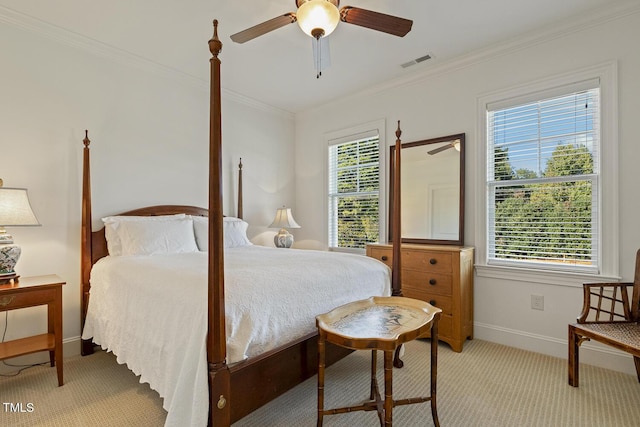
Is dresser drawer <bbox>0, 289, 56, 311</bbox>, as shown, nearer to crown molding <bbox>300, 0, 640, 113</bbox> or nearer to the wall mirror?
the wall mirror

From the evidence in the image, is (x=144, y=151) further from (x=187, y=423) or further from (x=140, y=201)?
(x=187, y=423)

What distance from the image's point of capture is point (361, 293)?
2182mm

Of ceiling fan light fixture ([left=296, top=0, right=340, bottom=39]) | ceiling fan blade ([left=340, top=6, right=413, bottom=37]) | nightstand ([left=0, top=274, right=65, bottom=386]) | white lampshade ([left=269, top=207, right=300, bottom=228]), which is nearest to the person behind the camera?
ceiling fan light fixture ([left=296, top=0, right=340, bottom=39])

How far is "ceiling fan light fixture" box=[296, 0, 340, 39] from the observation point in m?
1.70

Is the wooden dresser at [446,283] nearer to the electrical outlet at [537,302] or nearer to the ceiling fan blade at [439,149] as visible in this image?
the electrical outlet at [537,302]

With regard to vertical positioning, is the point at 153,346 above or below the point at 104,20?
below

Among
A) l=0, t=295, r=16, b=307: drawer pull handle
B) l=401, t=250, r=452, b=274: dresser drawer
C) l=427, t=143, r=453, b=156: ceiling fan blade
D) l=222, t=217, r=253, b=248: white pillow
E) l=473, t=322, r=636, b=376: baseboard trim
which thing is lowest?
l=473, t=322, r=636, b=376: baseboard trim

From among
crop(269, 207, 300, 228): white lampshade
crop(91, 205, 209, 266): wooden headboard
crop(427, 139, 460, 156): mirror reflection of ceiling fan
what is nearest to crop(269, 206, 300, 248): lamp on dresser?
crop(269, 207, 300, 228): white lampshade

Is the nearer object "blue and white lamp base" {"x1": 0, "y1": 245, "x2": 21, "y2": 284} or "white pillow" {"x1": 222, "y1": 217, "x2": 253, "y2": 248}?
"blue and white lamp base" {"x1": 0, "y1": 245, "x2": 21, "y2": 284}

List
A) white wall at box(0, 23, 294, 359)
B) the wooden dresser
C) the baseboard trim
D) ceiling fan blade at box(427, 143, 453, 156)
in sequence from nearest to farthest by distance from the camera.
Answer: the baseboard trim → white wall at box(0, 23, 294, 359) → the wooden dresser → ceiling fan blade at box(427, 143, 453, 156)

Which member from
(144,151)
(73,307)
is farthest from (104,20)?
(73,307)

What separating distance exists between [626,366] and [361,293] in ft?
6.74

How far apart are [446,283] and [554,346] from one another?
0.96 m

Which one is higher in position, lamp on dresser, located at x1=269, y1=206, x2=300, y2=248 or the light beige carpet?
lamp on dresser, located at x1=269, y1=206, x2=300, y2=248
